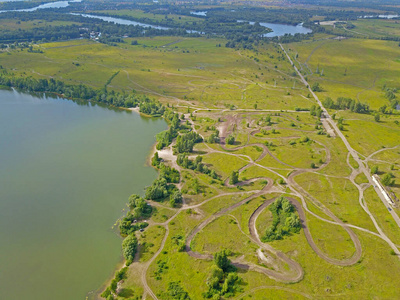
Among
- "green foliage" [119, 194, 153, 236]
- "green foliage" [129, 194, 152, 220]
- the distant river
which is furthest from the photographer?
"green foliage" [129, 194, 152, 220]

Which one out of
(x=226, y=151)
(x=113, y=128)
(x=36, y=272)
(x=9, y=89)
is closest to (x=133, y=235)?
(x=36, y=272)

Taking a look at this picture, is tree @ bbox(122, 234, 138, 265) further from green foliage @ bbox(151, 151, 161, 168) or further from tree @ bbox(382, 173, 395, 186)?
tree @ bbox(382, 173, 395, 186)

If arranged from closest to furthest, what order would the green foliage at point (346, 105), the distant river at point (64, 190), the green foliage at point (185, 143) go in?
1. the distant river at point (64, 190)
2. the green foliage at point (185, 143)
3. the green foliage at point (346, 105)

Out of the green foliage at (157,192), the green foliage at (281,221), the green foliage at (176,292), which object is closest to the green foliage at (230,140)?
the green foliage at (157,192)

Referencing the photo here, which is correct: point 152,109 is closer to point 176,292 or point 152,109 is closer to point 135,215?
point 135,215

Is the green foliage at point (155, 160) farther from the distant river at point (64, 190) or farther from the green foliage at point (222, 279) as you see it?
the green foliage at point (222, 279)

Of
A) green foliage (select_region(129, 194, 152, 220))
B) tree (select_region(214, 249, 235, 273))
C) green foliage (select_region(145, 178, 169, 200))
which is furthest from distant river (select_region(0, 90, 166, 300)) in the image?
tree (select_region(214, 249, 235, 273))

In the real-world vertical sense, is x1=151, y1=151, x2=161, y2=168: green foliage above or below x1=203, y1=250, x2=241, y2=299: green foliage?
above
